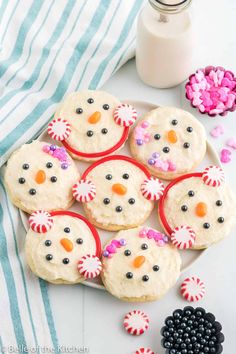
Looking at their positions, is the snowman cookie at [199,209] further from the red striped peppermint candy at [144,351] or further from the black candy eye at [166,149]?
the red striped peppermint candy at [144,351]

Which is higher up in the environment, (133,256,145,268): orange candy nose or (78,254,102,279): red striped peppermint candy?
(133,256,145,268): orange candy nose

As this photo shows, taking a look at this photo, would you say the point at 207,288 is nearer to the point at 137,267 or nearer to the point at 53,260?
the point at 137,267

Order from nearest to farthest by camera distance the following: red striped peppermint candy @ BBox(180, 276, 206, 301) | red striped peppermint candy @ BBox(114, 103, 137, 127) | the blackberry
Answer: the blackberry → red striped peppermint candy @ BBox(180, 276, 206, 301) → red striped peppermint candy @ BBox(114, 103, 137, 127)

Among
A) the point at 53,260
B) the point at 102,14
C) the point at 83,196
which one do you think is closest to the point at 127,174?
the point at 83,196

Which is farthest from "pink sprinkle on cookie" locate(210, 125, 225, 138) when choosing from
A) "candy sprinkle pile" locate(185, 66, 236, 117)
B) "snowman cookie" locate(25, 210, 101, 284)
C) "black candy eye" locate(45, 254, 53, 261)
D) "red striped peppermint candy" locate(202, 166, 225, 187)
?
"black candy eye" locate(45, 254, 53, 261)

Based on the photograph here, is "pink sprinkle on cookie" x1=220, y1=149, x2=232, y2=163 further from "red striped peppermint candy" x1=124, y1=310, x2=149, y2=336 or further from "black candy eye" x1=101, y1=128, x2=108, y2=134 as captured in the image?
"red striped peppermint candy" x1=124, y1=310, x2=149, y2=336

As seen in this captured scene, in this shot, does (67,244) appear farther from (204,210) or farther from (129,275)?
(204,210)
